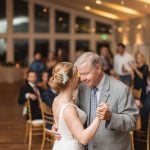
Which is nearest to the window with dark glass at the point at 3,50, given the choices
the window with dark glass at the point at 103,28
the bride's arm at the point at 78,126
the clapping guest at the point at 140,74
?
the window with dark glass at the point at 103,28

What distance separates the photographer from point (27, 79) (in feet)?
21.5

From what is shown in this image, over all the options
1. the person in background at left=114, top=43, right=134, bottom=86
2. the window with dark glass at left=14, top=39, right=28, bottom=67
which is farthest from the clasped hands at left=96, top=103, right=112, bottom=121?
the window with dark glass at left=14, top=39, right=28, bottom=67

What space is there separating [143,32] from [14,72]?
657 cm

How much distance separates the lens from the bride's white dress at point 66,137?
2462 millimetres

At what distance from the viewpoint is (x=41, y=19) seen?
19.3 m

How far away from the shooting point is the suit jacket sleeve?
2293 mm

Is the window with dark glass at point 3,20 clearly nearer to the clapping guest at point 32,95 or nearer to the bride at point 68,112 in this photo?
the clapping guest at point 32,95

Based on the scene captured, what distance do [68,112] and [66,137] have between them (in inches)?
9.9

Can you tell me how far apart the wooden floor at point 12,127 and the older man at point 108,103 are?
3892 millimetres

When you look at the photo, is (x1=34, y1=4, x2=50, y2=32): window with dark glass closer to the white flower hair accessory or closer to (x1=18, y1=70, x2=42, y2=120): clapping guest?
(x1=18, y1=70, x2=42, y2=120): clapping guest

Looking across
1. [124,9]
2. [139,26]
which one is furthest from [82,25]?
[124,9]

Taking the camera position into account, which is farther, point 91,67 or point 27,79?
point 27,79

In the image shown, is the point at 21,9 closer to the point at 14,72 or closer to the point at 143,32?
the point at 14,72

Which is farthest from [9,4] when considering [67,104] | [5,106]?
[67,104]
